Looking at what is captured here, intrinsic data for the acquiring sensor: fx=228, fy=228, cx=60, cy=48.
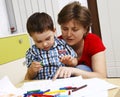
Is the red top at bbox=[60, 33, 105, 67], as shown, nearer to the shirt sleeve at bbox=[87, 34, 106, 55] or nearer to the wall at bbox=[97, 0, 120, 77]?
the shirt sleeve at bbox=[87, 34, 106, 55]

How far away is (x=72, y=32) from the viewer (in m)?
1.24

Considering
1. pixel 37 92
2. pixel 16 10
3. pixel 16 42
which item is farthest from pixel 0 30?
pixel 37 92

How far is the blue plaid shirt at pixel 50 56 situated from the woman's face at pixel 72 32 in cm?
7

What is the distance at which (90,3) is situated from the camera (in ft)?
8.23

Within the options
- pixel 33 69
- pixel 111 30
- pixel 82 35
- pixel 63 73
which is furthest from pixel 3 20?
pixel 63 73

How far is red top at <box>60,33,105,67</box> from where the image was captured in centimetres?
125

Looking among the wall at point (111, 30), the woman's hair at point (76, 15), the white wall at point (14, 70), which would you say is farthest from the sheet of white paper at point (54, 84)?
the wall at point (111, 30)

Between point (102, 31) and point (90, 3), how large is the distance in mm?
340

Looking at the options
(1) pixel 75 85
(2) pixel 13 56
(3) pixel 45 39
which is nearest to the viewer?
(1) pixel 75 85

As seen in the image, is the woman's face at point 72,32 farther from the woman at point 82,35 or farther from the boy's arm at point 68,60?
the boy's arm at point 68,60

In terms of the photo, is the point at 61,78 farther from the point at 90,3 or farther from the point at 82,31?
the point at 90,3

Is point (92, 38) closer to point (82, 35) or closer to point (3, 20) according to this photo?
point (82, 35)

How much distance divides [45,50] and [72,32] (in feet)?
0.65

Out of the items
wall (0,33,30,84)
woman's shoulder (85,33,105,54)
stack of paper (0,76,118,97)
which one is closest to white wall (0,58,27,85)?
wall (0,33,30,84)
